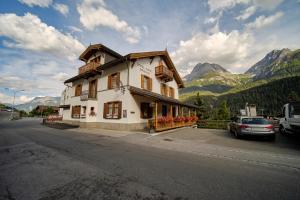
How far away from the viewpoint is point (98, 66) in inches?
757

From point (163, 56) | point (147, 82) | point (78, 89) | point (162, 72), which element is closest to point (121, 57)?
point (147, 82)

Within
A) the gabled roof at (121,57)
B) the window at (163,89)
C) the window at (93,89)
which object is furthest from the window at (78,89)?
the window at (163,89)

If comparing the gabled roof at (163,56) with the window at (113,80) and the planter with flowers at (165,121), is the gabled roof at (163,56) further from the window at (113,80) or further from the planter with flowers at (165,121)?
the planter with flowers at (165,121)

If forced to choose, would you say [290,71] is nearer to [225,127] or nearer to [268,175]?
[225,127]

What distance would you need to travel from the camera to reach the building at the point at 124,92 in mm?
15789

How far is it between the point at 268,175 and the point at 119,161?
462 cm

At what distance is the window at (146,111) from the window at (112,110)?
8.37 ft

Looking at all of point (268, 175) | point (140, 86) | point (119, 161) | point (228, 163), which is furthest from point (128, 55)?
point (268, 175)

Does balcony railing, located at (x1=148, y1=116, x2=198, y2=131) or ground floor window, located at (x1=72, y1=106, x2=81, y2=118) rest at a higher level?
ground floor window, located at (x1=72, y1=106, x2=81, y2=118)

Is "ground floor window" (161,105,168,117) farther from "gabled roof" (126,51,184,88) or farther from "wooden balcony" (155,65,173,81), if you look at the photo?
"gabled roof" (126,51,184,88)

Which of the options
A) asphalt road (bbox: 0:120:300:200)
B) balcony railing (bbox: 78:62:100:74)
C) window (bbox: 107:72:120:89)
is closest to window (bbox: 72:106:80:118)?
balcony railing (bbox: 78:62:100:74)

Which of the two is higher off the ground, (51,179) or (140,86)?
(140,86)

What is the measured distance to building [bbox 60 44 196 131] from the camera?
51.8ft

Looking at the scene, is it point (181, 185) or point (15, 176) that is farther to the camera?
point (15, 176)
